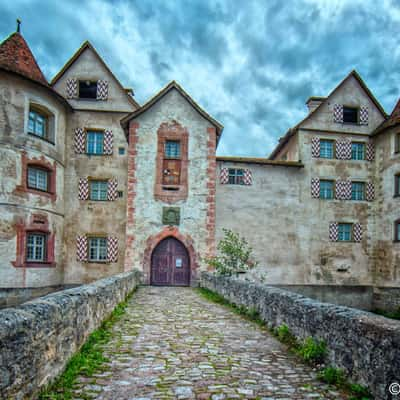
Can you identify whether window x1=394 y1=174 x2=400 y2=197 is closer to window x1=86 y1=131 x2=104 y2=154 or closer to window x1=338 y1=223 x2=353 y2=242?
window x1=338 y1=223 x2=353 y2=242

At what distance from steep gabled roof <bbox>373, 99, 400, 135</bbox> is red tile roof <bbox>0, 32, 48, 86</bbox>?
18.0 m

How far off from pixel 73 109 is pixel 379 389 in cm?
2006

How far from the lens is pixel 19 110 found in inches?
669

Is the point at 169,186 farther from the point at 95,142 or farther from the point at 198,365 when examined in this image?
the point at 198,365

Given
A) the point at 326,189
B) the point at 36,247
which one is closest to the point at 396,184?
the point at 326,189

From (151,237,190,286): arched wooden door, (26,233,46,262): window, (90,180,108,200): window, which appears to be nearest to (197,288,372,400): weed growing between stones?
(151,237,190,286): arched wooden door

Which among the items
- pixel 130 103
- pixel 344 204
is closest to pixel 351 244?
pixel 344 204

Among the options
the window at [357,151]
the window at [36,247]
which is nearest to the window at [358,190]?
the window at [357,151]

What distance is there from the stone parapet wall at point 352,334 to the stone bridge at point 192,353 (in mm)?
11

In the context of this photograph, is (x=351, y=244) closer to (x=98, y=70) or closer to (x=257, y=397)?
(x=98, y=70)

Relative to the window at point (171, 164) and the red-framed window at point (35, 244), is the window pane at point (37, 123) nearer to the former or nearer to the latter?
the red-framed window at point (35, 244)

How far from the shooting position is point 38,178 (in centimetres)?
1806

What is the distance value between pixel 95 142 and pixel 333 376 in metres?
18.6

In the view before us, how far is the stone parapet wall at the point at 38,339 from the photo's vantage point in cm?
320
